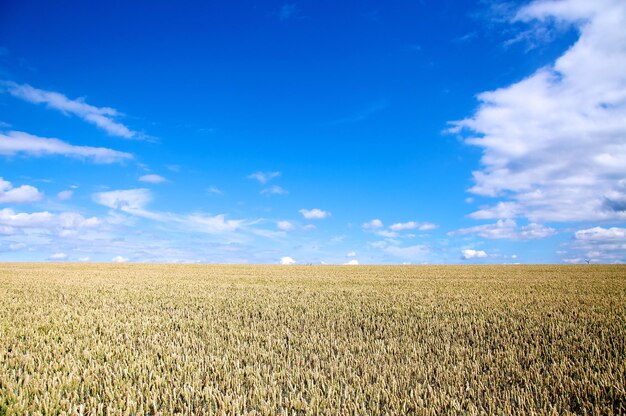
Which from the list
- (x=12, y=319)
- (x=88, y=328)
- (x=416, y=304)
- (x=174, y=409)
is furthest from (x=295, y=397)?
(x=12, y=319)

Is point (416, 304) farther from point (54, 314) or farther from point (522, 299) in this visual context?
point (54, 314)

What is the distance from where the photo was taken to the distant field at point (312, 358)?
4.51m

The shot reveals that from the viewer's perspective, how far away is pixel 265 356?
6.23m

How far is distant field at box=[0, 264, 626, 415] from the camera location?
14.8 ft

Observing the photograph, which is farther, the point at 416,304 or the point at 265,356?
the point at 416,304

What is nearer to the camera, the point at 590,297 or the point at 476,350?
the point at 476,350

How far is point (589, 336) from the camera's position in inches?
301

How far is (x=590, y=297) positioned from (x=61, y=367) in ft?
50.1

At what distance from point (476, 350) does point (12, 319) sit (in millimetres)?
10515

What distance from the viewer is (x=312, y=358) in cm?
617

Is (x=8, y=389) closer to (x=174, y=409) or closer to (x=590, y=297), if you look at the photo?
(x=174, y=409)

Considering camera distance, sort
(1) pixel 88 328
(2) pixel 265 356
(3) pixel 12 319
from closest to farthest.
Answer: (2) pixel 265 356 → (1) pixel 88 328 → (3) pixel 12 319

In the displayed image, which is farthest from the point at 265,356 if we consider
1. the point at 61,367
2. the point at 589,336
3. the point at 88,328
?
the point at 589,336

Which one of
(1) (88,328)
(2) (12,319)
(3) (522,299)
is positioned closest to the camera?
(1) (88,328)
